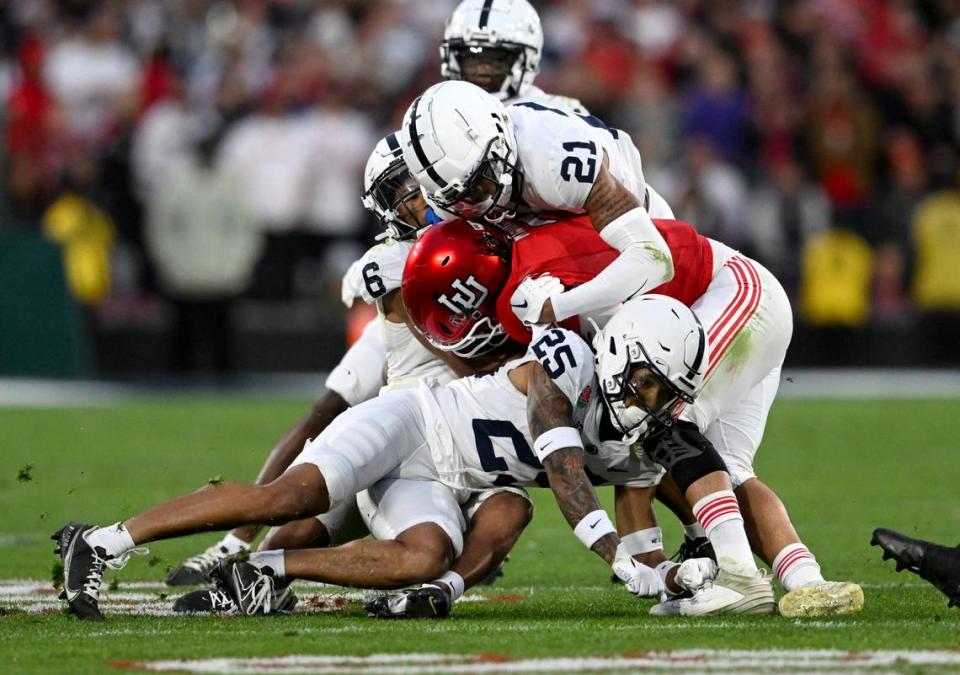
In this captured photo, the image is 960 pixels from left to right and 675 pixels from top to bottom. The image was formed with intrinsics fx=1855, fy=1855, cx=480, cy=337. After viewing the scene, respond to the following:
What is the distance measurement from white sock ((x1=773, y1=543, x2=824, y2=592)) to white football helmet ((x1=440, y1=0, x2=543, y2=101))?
2754mm

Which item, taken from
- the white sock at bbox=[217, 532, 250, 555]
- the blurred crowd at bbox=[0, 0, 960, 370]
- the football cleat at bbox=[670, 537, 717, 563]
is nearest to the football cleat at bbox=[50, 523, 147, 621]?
the white sock at bbox=[217, 532, 250, 555]

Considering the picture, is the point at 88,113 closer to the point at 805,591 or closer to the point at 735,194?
the point at 735,194

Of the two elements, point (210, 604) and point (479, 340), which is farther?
point (479, 340)

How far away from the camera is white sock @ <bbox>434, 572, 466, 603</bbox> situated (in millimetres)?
6008

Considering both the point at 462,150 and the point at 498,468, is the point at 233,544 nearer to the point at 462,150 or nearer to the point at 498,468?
the point at 498,468

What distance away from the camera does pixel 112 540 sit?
5887 millimetres

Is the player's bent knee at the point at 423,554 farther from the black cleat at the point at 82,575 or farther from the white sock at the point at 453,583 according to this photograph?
the black cleat at the point at 82,575

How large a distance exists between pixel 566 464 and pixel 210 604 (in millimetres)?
1278

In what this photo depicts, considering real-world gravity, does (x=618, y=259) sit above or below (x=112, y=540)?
above

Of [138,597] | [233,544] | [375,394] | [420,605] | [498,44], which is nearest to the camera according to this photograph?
[420,605]

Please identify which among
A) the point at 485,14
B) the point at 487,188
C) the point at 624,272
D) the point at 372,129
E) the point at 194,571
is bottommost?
the point at 372,129

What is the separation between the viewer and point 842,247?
58.0 feet

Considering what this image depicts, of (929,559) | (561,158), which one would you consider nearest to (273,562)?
(561,158)

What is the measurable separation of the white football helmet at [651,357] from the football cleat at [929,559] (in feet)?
2.55
